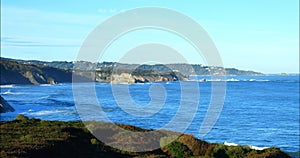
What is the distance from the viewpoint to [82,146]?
19.3 metres

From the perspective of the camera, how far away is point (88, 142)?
20688mm

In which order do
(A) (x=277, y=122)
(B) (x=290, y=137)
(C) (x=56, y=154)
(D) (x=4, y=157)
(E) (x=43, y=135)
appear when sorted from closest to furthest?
(D) (x=4, y=157), (C) (x=56, y=154), (E) (x=43, y=135), (B) (x=290, y=137), (A) (x=277, y=122)

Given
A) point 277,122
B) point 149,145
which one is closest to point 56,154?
point 149,145

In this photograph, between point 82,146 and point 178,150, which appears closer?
point 82,146

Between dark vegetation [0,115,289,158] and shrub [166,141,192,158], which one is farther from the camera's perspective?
shrub [166,141,192,158]

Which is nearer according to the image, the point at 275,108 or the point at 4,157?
the point at 4,157

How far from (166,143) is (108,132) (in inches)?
155

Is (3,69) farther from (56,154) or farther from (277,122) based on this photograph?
(56,154)

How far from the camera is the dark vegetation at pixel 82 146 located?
53.5 feet

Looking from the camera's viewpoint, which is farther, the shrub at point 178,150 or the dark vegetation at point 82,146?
the shrub at point 178,150

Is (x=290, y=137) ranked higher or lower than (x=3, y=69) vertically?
lower

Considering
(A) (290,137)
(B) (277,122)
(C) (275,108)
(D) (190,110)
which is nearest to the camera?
(A) (290,137)

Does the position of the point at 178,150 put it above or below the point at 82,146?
below

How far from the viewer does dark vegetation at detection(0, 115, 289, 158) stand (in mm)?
16312
